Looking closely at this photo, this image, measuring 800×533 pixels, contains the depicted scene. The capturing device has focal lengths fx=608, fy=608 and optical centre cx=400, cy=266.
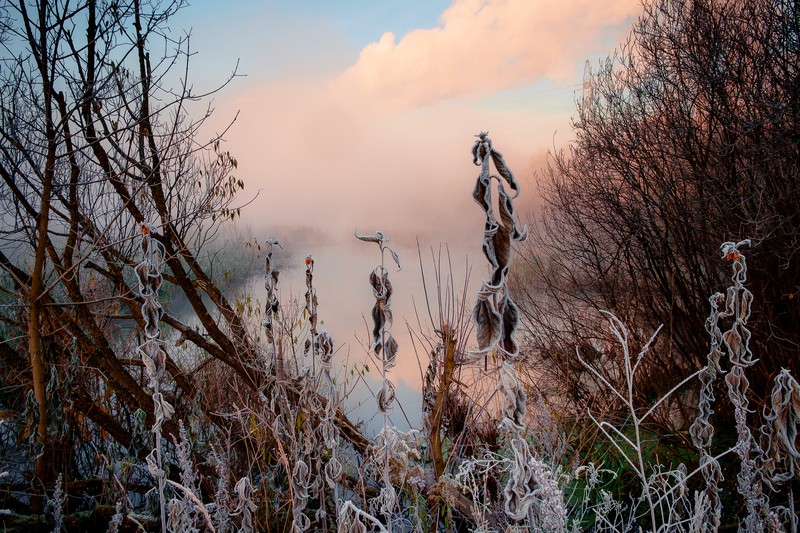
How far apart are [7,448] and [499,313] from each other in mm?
4315

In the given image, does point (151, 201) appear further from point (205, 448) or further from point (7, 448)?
point (7, 448)

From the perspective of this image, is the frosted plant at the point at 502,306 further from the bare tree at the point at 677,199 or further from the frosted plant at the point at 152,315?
the bare tree at the point at 677,199

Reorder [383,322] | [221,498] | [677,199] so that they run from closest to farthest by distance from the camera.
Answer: [383,322] < [221,498] < [677,199]

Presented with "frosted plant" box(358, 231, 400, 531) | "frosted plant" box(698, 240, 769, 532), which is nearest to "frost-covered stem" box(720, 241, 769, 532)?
"frosted plant" box(698, 240, 769, 532)

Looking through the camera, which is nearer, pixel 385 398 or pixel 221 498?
pixel 385 398

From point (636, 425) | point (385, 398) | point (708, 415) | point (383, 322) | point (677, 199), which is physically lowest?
point (708, 415)

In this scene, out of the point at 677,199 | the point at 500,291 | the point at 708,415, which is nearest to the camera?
the point at 500,291

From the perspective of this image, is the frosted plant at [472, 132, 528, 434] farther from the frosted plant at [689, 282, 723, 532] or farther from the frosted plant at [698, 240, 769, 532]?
the frosted plant at [689, 282, 723, 532]

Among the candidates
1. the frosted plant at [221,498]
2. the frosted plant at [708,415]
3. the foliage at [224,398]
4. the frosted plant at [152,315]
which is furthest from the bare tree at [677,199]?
the frosted plant at [152,315]

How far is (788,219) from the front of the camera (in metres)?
3.69

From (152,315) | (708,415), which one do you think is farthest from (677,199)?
(152,315)

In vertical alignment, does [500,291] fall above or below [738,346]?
above

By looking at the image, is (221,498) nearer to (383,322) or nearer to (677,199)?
(383,322)

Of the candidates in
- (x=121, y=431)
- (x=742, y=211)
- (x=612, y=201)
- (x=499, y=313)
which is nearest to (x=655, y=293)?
(x=612, y=201)
